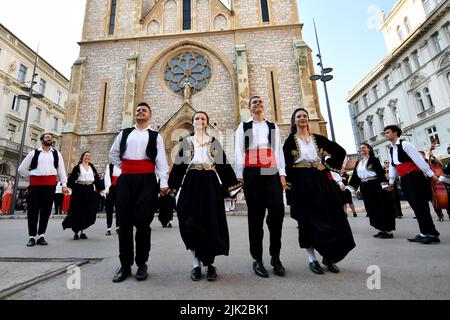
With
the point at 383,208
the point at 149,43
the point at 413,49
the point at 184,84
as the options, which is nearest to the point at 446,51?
the point at 413,49

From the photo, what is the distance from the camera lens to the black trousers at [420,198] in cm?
412

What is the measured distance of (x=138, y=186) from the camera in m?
2.78

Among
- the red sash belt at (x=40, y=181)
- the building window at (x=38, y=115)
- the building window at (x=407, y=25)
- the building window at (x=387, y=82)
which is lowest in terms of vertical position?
the red sash belt at (x=40, y=181)

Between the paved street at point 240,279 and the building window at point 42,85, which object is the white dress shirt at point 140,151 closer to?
the paved street at point 240,279

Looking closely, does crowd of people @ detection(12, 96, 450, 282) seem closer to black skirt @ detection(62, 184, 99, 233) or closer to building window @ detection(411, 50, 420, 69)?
black skirt @ detection(62, 184, 99, 233)

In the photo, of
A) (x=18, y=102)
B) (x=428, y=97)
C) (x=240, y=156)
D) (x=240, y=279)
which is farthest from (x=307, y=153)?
(x=18, y=102)

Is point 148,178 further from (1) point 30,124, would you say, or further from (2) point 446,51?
(1) point 30,124

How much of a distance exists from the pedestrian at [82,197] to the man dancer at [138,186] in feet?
10.7

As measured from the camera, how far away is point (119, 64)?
18406 mm

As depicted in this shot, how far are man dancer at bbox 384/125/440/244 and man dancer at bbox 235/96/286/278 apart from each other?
296 cm

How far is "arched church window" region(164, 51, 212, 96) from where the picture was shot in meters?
18.1

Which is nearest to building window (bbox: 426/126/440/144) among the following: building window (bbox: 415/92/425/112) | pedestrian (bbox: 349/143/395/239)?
building window (bbox: 415/92/425/112)

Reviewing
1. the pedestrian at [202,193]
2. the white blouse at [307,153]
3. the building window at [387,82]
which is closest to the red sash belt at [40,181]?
the pedestrian at [202,193]

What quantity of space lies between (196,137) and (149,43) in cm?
1915
